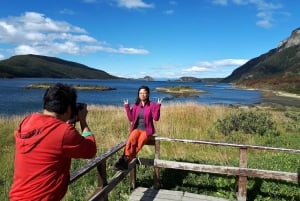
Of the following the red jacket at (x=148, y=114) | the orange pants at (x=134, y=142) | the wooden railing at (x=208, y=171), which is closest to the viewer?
the wooden railing at (x=208, y=171)

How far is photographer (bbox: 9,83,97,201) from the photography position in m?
2.83

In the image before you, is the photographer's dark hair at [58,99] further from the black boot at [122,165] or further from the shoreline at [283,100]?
the shoreline at [283,100]

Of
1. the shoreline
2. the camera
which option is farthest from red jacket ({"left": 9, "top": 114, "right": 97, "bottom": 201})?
the shoreline

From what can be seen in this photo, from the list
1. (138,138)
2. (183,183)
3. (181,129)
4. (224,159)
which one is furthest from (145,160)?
(181,129)

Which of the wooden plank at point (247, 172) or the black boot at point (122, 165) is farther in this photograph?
the black boot at point (122, 165)

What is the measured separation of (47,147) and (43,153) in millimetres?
59

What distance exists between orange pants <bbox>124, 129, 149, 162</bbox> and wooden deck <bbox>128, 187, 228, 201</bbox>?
2.09 feet

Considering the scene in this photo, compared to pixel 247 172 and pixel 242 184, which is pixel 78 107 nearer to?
pixel 247 172

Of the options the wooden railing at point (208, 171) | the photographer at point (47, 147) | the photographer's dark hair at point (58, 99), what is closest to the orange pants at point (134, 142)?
the wooden railing at point (208, 171)

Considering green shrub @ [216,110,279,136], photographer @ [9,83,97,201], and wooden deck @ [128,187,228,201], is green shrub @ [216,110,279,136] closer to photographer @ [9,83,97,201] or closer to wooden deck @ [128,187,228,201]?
wooden deck @ [128,187,228,201]

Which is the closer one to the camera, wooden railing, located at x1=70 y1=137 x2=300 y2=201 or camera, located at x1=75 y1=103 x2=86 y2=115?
camera, located at x1=75 y1=103 x2=86 y2=115

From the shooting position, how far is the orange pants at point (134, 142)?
21.7 ft

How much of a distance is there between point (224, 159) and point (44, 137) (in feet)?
22.8

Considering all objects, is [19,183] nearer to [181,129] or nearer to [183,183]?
[183,183]
